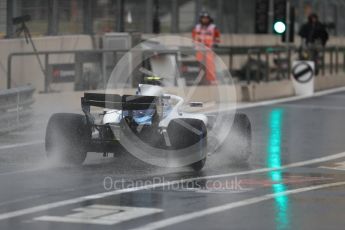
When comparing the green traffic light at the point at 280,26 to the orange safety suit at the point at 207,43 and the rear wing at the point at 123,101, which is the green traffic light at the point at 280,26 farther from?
the rear wing at the point at 123,101

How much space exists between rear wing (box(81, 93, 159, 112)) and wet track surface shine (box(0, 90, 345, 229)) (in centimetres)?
77

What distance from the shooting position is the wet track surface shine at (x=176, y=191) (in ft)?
29.1

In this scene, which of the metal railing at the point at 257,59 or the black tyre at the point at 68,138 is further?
the metal railing at the point at 257,59

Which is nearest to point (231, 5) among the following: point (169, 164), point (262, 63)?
point (262, 63)

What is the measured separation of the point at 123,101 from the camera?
1180 cm

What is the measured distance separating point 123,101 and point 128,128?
335 millimetres

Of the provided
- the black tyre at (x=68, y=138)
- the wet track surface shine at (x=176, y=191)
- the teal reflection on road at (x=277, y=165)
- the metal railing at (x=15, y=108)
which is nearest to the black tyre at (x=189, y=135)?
the wet track surface shine at (x=176, y=191)

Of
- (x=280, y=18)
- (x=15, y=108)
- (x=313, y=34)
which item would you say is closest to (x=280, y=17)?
(x=280, y=18)

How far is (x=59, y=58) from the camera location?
66.5 feet

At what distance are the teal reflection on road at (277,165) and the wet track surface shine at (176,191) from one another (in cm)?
1

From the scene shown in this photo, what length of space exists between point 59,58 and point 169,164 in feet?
28.3

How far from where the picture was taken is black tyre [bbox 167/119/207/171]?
1171 cm

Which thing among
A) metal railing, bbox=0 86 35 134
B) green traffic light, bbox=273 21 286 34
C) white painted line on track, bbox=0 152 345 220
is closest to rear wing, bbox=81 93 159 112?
white painted line on track, bbox=0 152 345 220

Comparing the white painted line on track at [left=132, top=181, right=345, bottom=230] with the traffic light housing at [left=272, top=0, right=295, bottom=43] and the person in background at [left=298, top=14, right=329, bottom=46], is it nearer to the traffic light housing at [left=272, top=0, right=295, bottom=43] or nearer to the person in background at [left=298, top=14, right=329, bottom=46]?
the traffic light housing at [left=272, top=0, right=295, bottom=43]
